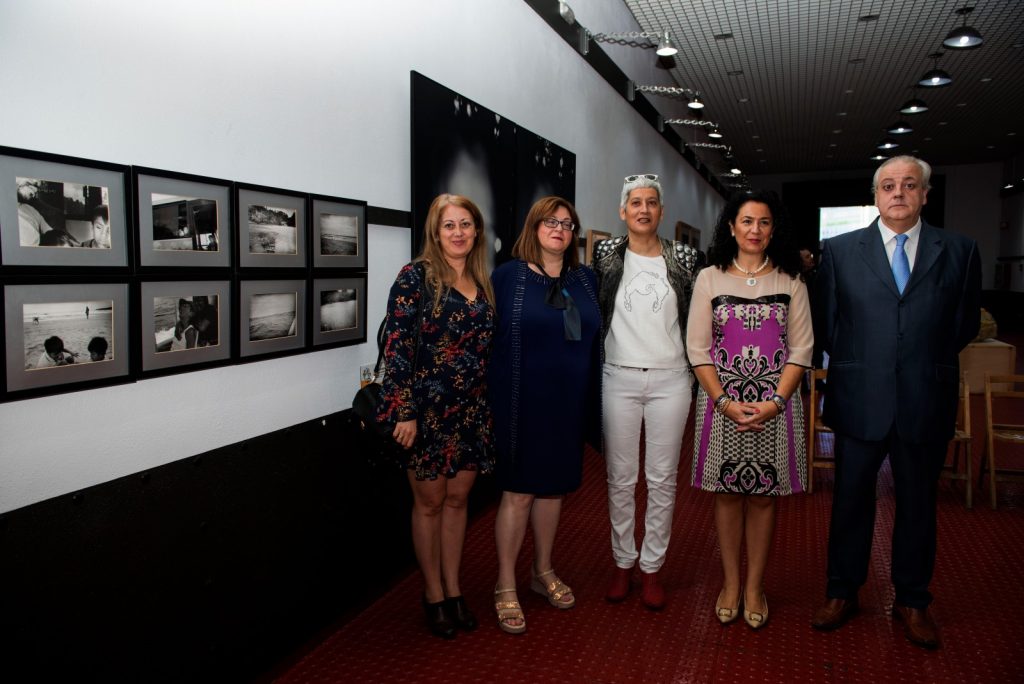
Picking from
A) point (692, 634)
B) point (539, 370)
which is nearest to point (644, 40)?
point (539, 370)

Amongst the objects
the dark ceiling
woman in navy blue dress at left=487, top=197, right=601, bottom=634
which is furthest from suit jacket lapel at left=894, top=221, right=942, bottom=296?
the dark ceiling

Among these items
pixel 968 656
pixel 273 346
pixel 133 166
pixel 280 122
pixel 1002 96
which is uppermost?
pixel 1002 96

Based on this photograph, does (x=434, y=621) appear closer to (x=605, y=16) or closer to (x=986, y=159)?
(x=605, y=16)

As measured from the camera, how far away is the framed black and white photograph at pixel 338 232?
2.49 m

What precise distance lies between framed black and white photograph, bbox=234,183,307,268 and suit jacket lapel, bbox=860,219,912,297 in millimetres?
1968

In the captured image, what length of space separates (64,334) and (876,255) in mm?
2488

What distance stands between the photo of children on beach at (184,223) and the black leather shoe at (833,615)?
2441mm

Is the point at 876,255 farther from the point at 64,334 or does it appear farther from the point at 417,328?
the point at 64,334

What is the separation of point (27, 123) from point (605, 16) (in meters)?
5.29

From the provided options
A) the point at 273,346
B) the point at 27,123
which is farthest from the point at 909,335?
the point at 27,123

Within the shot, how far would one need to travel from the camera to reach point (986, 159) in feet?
56.4

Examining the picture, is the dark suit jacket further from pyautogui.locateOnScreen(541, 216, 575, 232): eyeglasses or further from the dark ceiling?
the dark ceiling

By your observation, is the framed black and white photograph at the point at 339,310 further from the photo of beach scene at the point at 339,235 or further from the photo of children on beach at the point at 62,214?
the photo of children on beach at the point at 62,214

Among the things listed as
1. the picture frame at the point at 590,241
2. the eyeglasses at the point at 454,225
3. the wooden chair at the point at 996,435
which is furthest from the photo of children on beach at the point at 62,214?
the wooden chair at the point at 996,435
